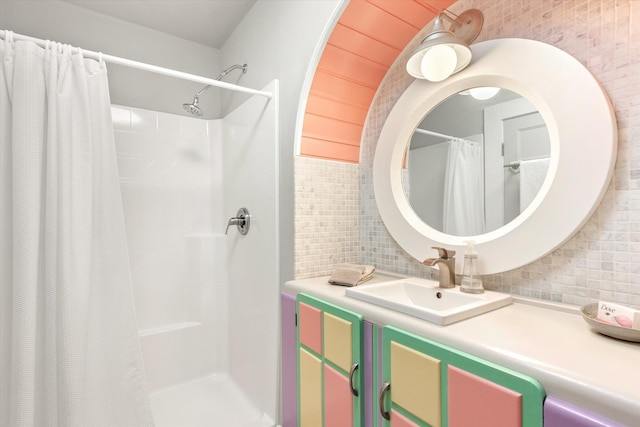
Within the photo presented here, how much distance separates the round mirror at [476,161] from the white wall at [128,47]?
1763 millimetres

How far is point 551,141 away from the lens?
94cm


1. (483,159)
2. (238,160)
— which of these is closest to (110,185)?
(238,160)

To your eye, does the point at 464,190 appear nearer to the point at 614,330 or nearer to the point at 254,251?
the point at 614,330

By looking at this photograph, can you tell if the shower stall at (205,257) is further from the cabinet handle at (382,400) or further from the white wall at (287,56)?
the cabinet handle at (382,400)

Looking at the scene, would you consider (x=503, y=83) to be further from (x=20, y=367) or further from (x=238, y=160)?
(x=20, y=367)

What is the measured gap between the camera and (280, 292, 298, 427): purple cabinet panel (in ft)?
4.25

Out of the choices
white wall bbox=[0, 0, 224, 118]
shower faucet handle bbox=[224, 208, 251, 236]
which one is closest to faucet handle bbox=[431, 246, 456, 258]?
shower faucet handle bbox=[224, 208, 251, 236]

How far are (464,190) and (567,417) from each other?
0.84 metres

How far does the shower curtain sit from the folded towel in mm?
844

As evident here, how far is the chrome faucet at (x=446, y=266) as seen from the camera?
1085 mm

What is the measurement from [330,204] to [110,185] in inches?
36.8

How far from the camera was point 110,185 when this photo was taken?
4.04 ft

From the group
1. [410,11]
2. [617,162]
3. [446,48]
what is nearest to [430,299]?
[617,162]

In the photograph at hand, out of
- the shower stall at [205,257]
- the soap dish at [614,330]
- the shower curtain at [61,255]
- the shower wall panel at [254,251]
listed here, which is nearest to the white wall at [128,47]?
the shower stall at [205,257]
